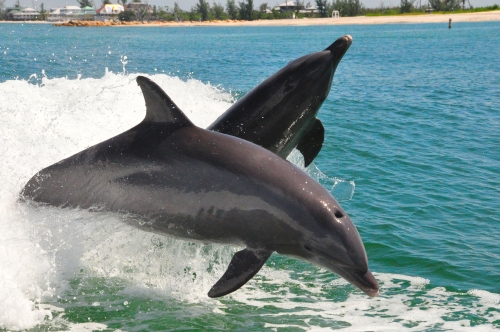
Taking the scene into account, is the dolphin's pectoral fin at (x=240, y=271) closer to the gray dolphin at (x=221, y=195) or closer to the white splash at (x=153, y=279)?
the gray dolphin at (x=221, y=195)

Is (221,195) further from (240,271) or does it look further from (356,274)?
(356,274)

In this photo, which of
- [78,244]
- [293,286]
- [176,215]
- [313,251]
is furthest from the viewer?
[293,286]

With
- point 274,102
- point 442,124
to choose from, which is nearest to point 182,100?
point 442,124

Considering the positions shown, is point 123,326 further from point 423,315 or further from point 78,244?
point 423,315

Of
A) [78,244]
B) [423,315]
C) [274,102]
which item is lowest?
[423,315]

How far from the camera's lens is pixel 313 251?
6949mm

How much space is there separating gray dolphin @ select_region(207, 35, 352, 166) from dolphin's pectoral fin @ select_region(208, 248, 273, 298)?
2.62 m

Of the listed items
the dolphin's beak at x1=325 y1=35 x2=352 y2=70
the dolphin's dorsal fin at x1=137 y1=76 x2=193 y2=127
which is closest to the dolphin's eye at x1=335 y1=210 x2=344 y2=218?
the dolphin's dorsal fin at x1=137 y1=76 x2=193 y2=127

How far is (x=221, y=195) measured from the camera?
7.11m

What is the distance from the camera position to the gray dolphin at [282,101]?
933 cm

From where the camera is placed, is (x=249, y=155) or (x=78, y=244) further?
(x=78, y=244)

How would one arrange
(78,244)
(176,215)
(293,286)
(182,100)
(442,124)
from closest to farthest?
(176,215) → (78,244) → (293,286) → (182,100) → (442,124)

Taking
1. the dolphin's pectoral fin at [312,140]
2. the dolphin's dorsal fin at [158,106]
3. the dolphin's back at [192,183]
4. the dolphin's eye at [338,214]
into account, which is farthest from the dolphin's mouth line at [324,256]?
the dolphin's pectoral fin at [312,140]

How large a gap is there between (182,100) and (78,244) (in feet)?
39.9
